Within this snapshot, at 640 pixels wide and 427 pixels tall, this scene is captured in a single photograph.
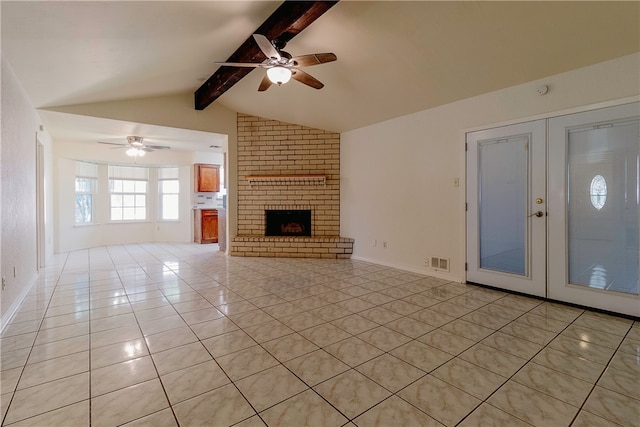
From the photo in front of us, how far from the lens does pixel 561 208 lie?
3105mm

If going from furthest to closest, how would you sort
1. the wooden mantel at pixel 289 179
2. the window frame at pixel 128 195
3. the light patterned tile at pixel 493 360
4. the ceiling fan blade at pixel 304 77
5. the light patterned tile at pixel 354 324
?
the window frame at pixel 128 195, the wooden mantel at pixel 289 179, the ceiling fan blade at pixel 304 77, the light patterned tile at pixel 354 324, the light patterned tile at pixel 493 360

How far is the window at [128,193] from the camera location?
25.4 ft

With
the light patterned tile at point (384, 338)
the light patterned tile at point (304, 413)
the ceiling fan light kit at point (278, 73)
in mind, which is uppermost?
the ceiling fan light kit at point (278, 73)

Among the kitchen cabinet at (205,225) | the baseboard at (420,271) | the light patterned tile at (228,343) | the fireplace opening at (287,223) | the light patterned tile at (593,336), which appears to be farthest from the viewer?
the kitchen cabinet at (205,225)

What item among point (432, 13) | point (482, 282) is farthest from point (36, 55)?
point (482, 282)

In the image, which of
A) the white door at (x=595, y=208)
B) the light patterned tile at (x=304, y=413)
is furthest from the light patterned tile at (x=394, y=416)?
the white door at (x=595, y=208)

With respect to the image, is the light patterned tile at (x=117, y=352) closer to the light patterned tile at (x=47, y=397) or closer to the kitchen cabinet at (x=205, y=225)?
the light patterned tile at (x=47, y=397)

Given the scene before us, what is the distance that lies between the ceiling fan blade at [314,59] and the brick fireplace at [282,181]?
2992 millimetres

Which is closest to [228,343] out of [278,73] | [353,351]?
[353,351]

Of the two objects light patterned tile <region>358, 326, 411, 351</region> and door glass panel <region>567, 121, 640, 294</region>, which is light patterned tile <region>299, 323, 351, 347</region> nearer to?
light patterned tile <region>358, 326, 411, 351</region>

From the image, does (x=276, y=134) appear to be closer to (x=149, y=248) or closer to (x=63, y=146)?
(x=149, y=248)

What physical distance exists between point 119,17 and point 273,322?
2.84 m

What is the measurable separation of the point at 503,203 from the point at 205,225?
279 inches

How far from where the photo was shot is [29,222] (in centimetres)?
377
